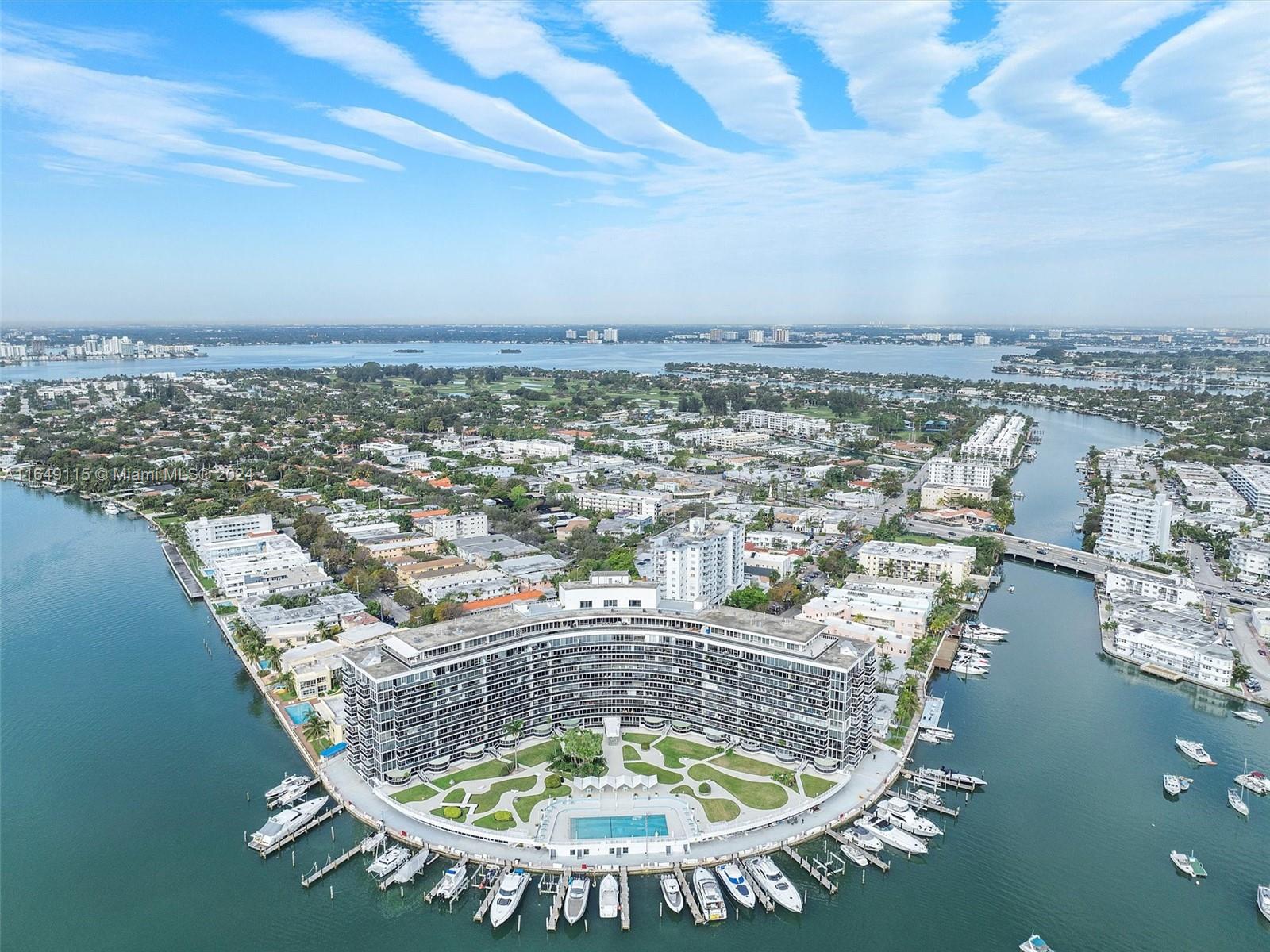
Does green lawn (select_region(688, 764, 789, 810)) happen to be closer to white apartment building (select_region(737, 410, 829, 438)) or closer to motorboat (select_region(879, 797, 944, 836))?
motorboat (select_region(879, 797, 944, 836))

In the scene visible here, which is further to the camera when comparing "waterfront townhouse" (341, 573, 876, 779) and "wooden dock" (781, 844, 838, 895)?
"waterfront townhouse" (341, 573, 876, 779)

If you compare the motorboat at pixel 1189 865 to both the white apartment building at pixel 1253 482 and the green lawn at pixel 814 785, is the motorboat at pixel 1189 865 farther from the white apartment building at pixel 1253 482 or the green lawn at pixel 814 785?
the white apartment building at pixel 1253 482

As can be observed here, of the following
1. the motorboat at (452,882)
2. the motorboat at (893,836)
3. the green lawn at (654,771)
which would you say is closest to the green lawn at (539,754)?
the green lawn at (654,771)

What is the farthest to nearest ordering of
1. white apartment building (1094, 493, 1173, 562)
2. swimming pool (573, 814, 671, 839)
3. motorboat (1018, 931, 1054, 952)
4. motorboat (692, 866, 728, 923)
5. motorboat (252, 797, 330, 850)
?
white apartment building (1094, 493, 1173, 562) < motorboat (252, 797, 330, 850) < swimming pool (573, 814, 671, 839) < motorboat (692, 866, 728, 923) < motorboat (1018, 931, 1054, 952)

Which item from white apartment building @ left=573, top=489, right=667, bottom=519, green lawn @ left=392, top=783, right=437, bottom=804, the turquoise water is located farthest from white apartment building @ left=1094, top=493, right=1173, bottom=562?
green lawn @ left=392, top=783, right=437, bottom=804

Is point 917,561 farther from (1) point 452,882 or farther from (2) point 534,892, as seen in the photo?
(1) point 452,882

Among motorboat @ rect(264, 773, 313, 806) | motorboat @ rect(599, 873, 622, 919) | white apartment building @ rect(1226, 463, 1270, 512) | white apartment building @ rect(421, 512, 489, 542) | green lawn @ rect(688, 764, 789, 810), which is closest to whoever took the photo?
motorboat @ rect(599, 873, 622, 919)

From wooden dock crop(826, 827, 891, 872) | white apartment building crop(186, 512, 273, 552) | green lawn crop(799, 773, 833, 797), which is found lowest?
wooden dock crop(826, 827, 891, 872)
